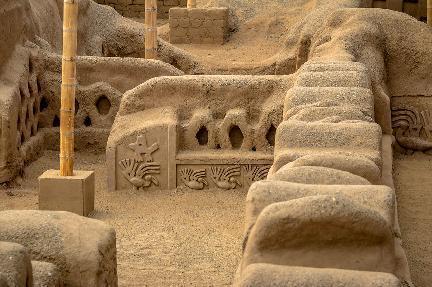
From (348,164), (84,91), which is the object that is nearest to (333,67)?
(348,164)

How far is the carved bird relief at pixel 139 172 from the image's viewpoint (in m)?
8.08

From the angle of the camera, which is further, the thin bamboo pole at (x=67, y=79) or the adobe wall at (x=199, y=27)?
the adobe wall at (x=199, y=27)

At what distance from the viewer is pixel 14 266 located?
11.6 ft

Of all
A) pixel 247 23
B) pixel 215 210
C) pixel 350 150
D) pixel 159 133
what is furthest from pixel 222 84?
pixel 247 23

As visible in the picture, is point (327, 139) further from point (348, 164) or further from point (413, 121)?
point (413, 121)

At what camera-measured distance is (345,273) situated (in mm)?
3621

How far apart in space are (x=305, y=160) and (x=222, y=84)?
10.8 ft

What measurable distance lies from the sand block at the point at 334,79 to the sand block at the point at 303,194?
8.88 ft

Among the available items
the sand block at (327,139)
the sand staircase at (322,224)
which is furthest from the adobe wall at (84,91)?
the sand staircase at (322,224)

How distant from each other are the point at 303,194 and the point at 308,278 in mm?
740

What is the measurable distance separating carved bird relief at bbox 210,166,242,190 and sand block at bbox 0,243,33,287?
4.39 meters

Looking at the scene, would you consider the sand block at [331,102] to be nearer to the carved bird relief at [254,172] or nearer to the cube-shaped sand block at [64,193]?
the carved bird relief at [254,172]

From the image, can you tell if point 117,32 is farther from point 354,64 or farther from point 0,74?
point 354,64

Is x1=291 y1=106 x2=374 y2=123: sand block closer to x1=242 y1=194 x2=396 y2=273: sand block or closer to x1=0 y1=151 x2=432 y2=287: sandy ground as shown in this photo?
x1=0 y1=151 x2=432 y2=287: sandy ground
